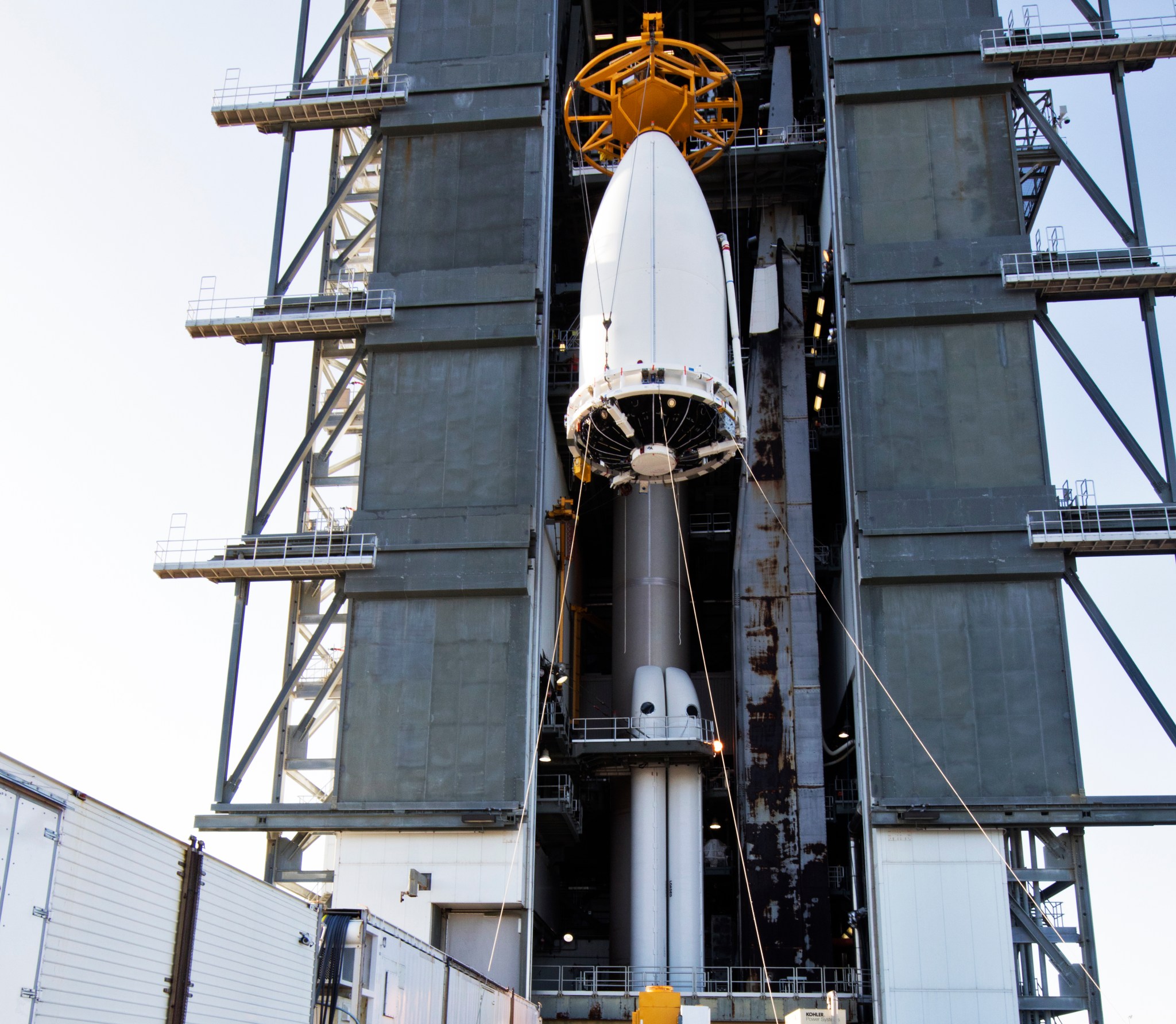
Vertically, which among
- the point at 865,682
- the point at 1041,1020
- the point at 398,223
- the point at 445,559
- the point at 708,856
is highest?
the point at 398,223

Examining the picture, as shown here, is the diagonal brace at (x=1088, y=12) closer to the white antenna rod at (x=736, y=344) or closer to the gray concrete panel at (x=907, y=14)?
the gray concrete panel at (x=907, y=14)

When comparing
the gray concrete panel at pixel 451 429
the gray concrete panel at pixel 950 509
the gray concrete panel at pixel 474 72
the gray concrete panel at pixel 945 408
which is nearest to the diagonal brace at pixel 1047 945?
the gray concrete panel at pixel 950 509

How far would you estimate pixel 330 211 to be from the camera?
4025cm

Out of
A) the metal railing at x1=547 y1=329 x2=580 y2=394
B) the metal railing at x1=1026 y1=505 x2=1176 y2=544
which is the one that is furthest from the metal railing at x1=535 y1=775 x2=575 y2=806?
the metal railing at x1=1026 y1=505 x2=1176 y2=544

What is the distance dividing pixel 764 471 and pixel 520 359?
849 centimetres

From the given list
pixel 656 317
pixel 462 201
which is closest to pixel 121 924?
pixel 656 317

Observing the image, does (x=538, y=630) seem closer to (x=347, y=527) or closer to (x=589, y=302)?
(x=347, y=527)

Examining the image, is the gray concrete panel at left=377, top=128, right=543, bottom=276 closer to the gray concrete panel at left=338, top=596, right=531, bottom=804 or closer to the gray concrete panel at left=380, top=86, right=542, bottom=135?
the gray concrete panel at left=380, top=86, right=542, bottom=135

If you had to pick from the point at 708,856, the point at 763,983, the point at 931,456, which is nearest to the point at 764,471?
the point at 931,456

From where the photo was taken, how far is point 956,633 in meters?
32.5

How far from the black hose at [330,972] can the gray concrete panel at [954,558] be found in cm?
2038

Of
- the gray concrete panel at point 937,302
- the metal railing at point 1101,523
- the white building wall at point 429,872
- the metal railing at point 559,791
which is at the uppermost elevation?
the gray concrete panel at point 937,302

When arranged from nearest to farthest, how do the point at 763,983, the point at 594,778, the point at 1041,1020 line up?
the point at 1041,1020 → the point at 763,983 → the point at 594,778

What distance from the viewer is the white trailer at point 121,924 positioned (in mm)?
10000
